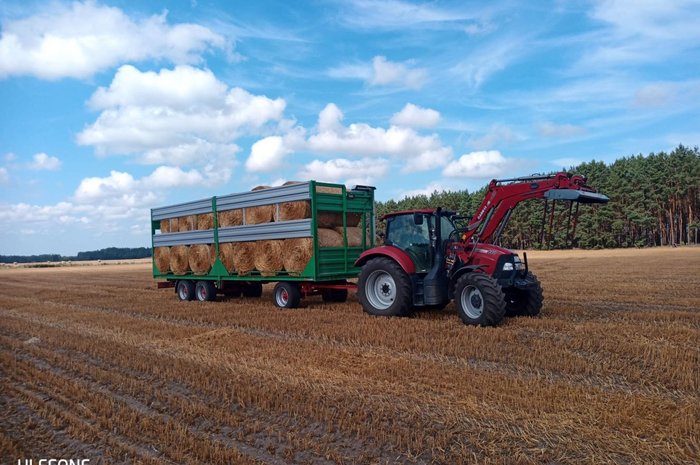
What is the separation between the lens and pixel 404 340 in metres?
8.30

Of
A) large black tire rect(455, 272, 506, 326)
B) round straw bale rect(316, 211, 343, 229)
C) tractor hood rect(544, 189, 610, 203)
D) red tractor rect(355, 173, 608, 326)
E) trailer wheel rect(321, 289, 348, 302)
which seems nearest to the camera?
tractor hood rect(544, 189, 610, 203)

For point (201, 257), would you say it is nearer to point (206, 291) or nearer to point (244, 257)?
point (206, 291)

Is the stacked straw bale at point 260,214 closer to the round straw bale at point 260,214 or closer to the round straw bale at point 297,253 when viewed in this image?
the round straw bale at point 260,214

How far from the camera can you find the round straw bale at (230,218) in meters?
14.2

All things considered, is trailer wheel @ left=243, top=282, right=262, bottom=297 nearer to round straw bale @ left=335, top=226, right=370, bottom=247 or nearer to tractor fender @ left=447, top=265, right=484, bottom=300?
round straw bale @ left=335, top=226, right=370, bottom=247

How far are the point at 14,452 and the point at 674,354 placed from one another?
7359mm

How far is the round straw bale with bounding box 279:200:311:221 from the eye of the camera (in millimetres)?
12438

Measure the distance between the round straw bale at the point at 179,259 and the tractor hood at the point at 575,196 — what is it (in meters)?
10.7

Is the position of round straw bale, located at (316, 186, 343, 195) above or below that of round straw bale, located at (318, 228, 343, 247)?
above

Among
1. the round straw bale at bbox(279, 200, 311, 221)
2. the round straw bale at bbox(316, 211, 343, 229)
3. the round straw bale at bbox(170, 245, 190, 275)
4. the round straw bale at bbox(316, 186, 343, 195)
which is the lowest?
the round straw bale at bbox(170, 245, 190, 275)

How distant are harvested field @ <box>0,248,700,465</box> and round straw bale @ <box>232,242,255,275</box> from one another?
10.5 feet

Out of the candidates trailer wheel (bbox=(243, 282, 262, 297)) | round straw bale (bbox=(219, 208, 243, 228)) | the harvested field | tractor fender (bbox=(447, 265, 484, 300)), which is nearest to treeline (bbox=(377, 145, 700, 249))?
trailer wheel (bbox=(243, 282, 262, 297))

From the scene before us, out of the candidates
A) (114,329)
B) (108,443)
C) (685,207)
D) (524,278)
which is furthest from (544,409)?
(685,207)

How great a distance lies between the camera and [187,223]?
52.5 feet
